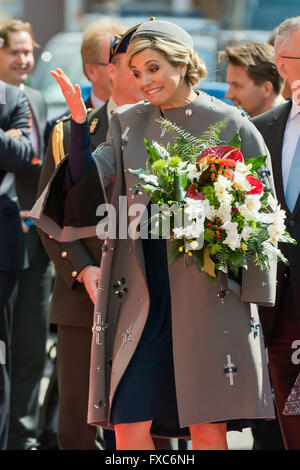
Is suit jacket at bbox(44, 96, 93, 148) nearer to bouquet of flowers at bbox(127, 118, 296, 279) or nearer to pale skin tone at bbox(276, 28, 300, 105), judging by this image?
pale skin tone at bbox(276, 28, 300, 105)

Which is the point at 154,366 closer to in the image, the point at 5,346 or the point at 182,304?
the point at 182,304

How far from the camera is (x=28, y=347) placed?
605 centimetres

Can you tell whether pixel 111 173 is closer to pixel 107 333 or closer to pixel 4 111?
pixel 107 333

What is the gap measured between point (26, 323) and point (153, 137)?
2.21 m

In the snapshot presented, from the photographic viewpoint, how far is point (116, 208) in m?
4.12

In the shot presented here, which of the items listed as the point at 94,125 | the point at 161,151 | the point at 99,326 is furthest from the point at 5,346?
the point at 161,151

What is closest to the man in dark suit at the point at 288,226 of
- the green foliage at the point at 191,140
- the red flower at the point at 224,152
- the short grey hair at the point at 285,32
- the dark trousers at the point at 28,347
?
the short grey hair at the point at 285,32

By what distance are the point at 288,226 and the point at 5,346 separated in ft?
6.08

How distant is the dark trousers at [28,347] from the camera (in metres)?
5.91

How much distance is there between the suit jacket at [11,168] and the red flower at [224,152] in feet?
6.43

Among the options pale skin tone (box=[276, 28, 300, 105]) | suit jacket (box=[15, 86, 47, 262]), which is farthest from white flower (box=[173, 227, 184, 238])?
suit jacket (box=[15, 86, 47, 262])

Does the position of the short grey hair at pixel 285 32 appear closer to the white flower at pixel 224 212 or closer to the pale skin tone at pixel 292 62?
the pale skin tone at pixel 292 62

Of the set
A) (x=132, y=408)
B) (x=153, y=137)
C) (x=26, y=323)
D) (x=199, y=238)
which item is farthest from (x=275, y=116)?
(x=26, y=323)
